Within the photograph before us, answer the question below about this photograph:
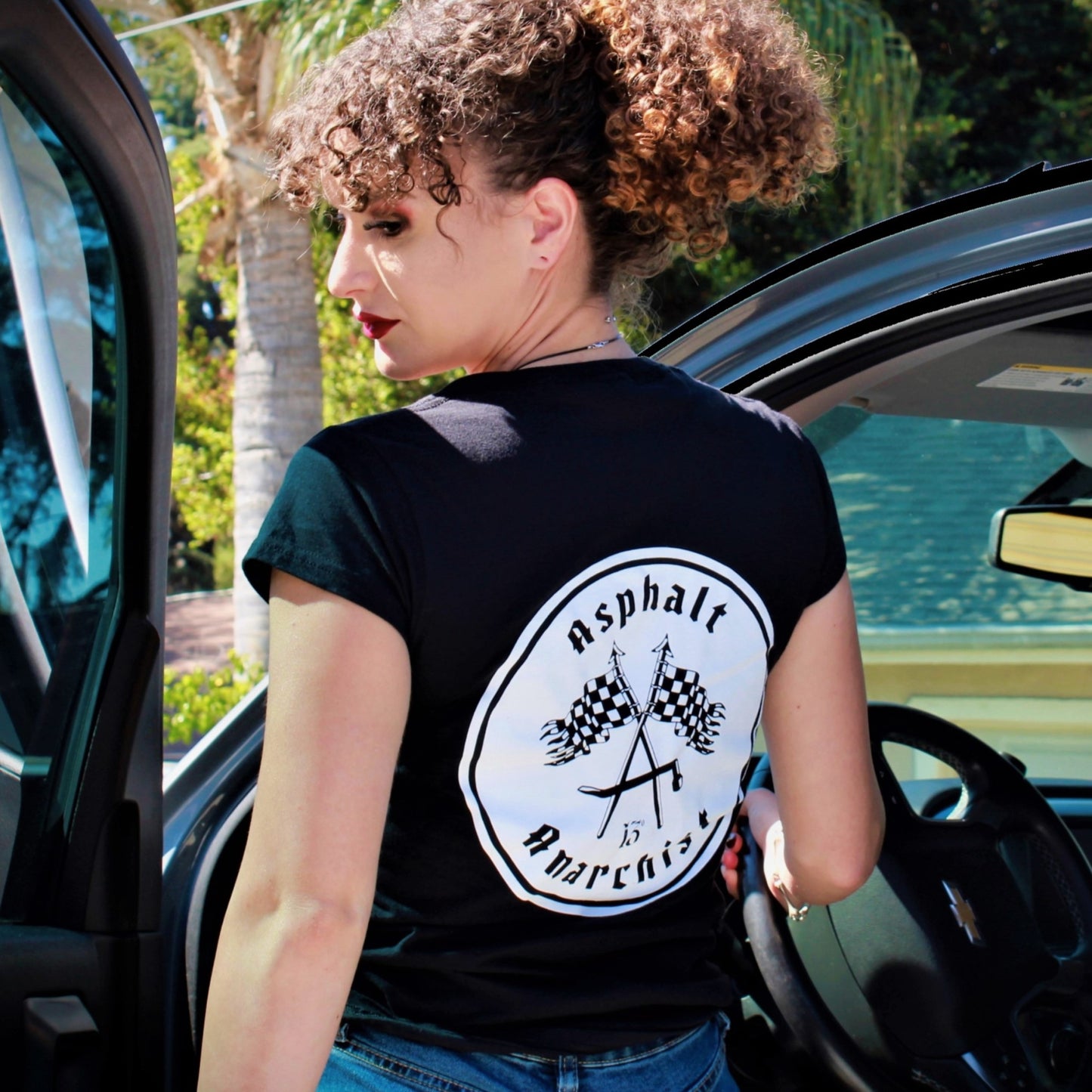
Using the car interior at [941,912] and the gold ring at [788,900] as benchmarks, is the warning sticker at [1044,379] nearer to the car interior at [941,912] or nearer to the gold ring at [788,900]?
the car interior at [941,912]

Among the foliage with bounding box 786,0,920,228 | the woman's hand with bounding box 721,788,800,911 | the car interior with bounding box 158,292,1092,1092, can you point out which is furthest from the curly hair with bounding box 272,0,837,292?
the foliage with bounding box 786,0,920,228

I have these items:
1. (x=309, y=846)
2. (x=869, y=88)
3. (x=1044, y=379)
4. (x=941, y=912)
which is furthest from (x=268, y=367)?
(x=309, y=846)

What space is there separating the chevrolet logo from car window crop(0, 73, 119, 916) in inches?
49.0

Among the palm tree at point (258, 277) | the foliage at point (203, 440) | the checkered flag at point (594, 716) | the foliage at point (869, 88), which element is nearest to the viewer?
the checkered flag at point (594, 716)

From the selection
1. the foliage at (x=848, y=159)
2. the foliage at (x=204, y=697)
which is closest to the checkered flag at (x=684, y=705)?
the foliage at (x=204, y=697)

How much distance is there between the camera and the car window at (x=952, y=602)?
5.40m

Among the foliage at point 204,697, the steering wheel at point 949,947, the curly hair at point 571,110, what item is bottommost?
the foliage at point 204,697

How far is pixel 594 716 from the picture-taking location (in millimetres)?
1140

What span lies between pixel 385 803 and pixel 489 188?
0.54 metres

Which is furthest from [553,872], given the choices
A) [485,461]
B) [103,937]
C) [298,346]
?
[298,346]

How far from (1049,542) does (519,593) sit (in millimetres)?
1430

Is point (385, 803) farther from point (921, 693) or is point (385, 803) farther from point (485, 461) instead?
point (921, 693)

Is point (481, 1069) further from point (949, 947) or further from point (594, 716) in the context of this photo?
point (949, 947)

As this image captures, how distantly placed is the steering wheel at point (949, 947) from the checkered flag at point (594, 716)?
80 cm
